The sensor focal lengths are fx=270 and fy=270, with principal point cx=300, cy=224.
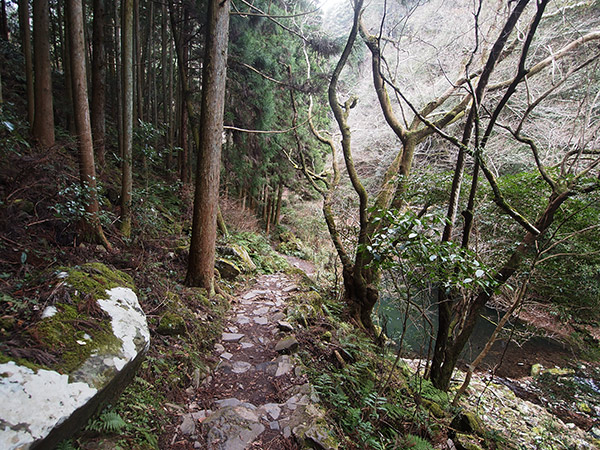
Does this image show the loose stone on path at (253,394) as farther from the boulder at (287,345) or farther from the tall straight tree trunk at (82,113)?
the tall straight tree trunk at (82,113)

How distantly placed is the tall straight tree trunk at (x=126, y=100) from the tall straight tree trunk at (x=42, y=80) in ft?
4.22

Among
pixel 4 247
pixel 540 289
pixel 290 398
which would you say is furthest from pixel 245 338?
pixel 540 289

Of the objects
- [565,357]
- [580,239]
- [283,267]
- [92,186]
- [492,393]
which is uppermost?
[580,239]

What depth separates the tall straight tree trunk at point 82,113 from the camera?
358 centimetres

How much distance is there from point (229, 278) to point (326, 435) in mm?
4094

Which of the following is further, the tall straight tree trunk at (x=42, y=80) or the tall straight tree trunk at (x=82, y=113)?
the tall straight tree trunk at (x=42, y=80)

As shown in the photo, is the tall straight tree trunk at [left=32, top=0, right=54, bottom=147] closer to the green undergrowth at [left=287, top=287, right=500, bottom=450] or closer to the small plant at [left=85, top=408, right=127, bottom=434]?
the small plant at [left=85, top=408, right=127, bottom=434]

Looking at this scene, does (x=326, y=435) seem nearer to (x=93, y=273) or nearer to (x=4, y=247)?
(x=93, y=273)

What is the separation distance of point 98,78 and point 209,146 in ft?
12.0

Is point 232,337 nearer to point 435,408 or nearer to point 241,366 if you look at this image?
point 241,366

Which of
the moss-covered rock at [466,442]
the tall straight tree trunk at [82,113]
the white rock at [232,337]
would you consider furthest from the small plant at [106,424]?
the moss-covered rock at [466,442]

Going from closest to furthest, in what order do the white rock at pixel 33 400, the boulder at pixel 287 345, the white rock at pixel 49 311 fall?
the white rock at pixel 33 400
the white rock at pixel 49 311
the boulder at pixel 287 345

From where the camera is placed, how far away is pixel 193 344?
3.17 m

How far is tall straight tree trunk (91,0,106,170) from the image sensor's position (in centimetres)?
539
